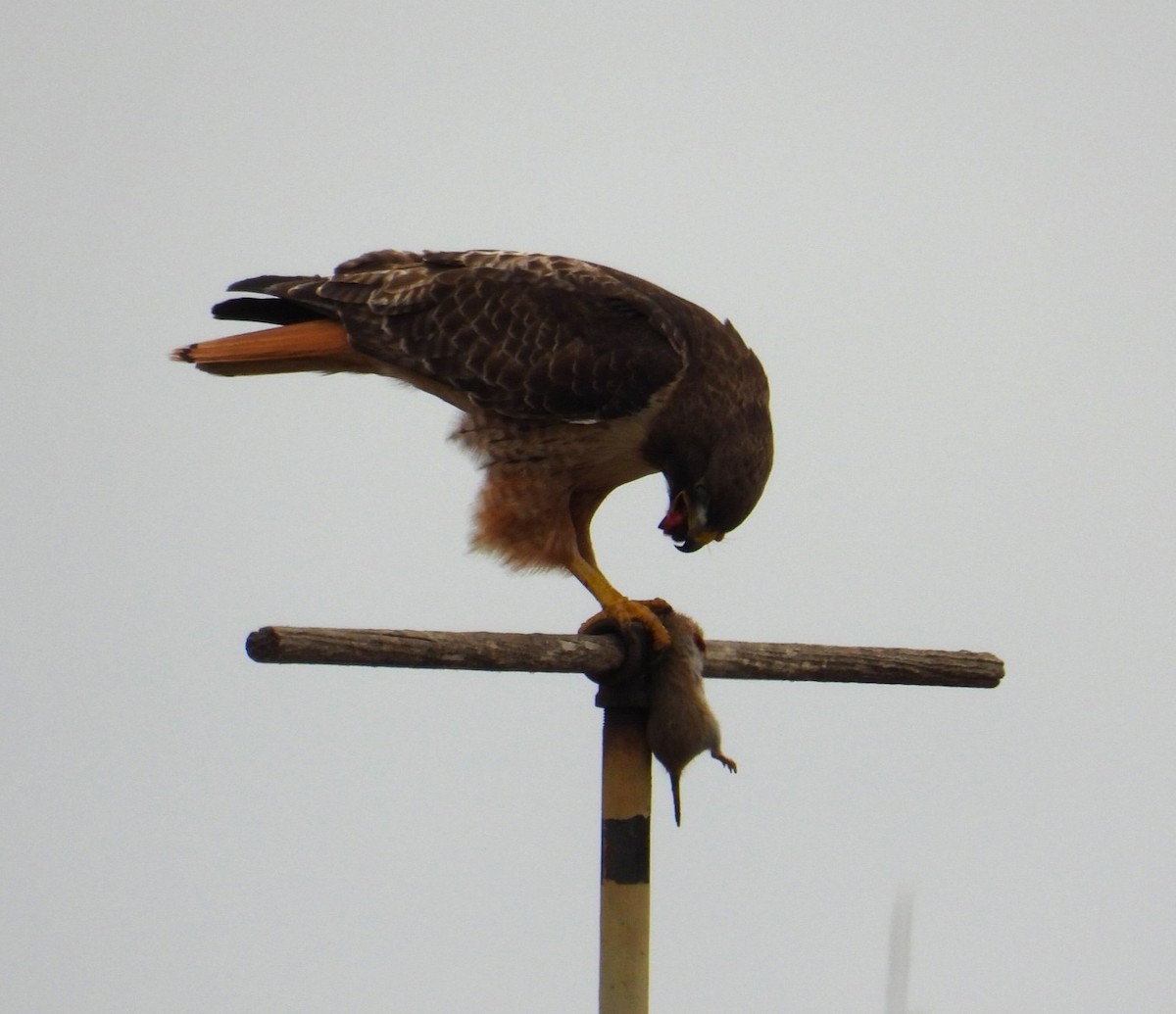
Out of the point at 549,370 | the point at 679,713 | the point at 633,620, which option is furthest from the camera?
the point at 549,370

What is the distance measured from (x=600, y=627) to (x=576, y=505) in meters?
0.76

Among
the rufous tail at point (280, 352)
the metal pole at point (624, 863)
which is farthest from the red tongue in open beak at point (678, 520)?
the rufous tail at point (280, 352)

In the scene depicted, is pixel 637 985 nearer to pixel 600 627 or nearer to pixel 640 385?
pixel 600 627

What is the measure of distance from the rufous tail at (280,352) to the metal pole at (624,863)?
4.96ft

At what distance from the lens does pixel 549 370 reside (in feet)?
16.8

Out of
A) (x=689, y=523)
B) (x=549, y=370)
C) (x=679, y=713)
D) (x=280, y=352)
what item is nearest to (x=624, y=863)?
(x=679, y=713)

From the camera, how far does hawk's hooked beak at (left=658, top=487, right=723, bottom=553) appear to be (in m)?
4.96

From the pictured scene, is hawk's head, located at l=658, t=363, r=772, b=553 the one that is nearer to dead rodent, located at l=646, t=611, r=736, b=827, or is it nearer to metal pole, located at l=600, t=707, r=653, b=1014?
dead rodent, located at l=646, t=611, r=736, b=827

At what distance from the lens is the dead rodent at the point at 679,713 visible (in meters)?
4.25

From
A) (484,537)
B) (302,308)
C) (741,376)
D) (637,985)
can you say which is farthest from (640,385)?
(637,985)

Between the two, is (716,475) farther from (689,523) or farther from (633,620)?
(633,620)

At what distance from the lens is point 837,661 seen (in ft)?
15.4

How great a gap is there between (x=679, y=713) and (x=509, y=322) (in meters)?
1.44

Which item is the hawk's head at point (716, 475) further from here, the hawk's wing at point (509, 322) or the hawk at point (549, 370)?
the hawk's wing at point (509, 322)
